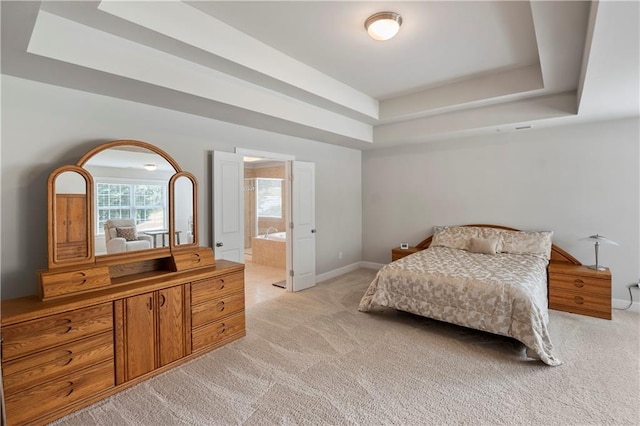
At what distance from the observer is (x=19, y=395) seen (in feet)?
6.16

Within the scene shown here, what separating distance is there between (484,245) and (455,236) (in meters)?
0.54

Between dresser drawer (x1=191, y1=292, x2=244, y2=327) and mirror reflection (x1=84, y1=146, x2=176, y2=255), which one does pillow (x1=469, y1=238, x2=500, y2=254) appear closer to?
dresser drawer (x1=191, y1=292, x2=244, y2=327)

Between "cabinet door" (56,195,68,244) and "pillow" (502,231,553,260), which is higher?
"cabinet door" (56,195,68,244)

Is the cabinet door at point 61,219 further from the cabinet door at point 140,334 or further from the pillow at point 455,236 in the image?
the pillow at point 455,236

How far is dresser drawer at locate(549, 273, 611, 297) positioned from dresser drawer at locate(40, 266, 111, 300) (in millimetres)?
4745

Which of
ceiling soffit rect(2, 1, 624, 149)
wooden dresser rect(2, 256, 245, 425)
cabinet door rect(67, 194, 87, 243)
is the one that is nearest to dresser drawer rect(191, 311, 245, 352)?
wooden dresser rect(2, 256, 245, 425)

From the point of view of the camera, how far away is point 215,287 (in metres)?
2.96

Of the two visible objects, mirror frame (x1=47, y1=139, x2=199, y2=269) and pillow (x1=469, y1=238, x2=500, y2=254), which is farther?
pillow (x1=469, y1=238, x2=500, y2=254)

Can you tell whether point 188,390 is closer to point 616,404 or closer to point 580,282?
point 616,404

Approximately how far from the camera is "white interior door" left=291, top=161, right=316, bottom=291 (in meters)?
4.69

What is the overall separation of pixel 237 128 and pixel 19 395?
303 centimetres

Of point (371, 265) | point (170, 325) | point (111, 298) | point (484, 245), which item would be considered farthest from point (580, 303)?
point (111, 298)

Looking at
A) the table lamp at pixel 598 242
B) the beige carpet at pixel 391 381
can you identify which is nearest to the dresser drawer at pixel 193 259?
the beige carpet at pixel 391 381

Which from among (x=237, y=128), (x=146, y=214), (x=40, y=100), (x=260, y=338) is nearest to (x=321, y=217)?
(x=237, y=128)
